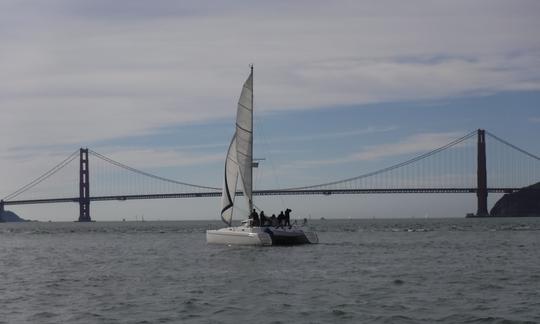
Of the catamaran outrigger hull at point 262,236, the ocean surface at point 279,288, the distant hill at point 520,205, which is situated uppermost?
the distant hill at point 520,205

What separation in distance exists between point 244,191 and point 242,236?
425cm

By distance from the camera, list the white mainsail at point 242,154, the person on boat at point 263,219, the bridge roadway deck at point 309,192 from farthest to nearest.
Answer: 1. the bridge roadway deck at point 309,192
2. the white mainsail at point 242,154
3. the person on boat at point 263,219

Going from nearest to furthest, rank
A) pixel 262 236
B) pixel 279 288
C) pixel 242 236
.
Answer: pixel 279 288, pixel 262 236, pixel 242 236

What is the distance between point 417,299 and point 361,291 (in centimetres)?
196

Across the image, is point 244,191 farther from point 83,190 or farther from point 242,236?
point 83,190

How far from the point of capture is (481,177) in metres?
114

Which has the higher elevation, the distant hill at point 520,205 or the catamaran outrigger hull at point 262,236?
the distant hill at point 520,205

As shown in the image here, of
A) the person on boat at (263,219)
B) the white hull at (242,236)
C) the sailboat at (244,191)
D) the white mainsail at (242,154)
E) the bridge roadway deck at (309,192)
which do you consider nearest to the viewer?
the white hull at (242,236)

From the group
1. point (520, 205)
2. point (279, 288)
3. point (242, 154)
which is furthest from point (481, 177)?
point (279, 288)

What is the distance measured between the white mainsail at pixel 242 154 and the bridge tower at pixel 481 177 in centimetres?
7476

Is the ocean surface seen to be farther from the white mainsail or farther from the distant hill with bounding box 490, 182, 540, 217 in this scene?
the distant hill with bounding box 490, 182, 540, 217

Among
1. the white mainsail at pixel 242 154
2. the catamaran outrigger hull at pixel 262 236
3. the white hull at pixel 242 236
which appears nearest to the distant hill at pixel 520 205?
the white mainsail at pixel 242 154

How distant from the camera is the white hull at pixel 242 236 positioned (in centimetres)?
3662

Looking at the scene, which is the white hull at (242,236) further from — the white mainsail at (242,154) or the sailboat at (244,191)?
the white mainsail at (242,154)
